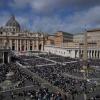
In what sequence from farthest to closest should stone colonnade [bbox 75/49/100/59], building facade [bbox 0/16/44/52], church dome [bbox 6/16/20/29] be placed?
church dome [bbox 6/16/20/29], building facade [bbox 0/16/44/52], stone colonnade [bbox 75/49/100/59]

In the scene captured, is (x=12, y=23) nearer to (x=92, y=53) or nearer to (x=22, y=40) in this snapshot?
(x=22, y=40)

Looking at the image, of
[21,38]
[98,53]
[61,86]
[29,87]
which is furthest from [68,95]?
[21,38]

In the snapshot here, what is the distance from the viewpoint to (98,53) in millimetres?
112375

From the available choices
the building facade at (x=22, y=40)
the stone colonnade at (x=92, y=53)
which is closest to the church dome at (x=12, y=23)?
the building facade at (x=22, y=40)

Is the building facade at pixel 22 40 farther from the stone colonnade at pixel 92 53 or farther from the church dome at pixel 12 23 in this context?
the stone colonnade at pixel 92 53

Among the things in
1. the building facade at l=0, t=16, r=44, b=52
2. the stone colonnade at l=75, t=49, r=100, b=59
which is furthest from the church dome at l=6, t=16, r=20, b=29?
the stone colonnade at l=75, t=49, r=100, b=59

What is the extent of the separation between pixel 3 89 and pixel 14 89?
67.2 inches

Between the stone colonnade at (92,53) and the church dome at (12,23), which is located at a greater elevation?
the church dome at (12,23)

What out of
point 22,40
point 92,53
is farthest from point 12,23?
point 92,53

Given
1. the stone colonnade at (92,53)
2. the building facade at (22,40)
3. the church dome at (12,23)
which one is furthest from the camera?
the church dome at (12,23)

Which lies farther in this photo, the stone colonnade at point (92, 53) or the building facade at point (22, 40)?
the building facade at point (22, 40)

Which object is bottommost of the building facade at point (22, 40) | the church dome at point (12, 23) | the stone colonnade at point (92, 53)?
the stone colonnade at point (92, 53)

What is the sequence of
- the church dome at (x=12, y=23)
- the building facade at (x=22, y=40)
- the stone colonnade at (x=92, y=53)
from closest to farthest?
the stone colonnade at (x=92, y=53), the building facade at (x=22, y=40), the church dome at (x=12, y=23)

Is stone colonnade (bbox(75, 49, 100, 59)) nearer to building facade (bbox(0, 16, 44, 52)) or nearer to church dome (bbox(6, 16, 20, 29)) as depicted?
building facade (bbox(0, 16, 44, 52))
